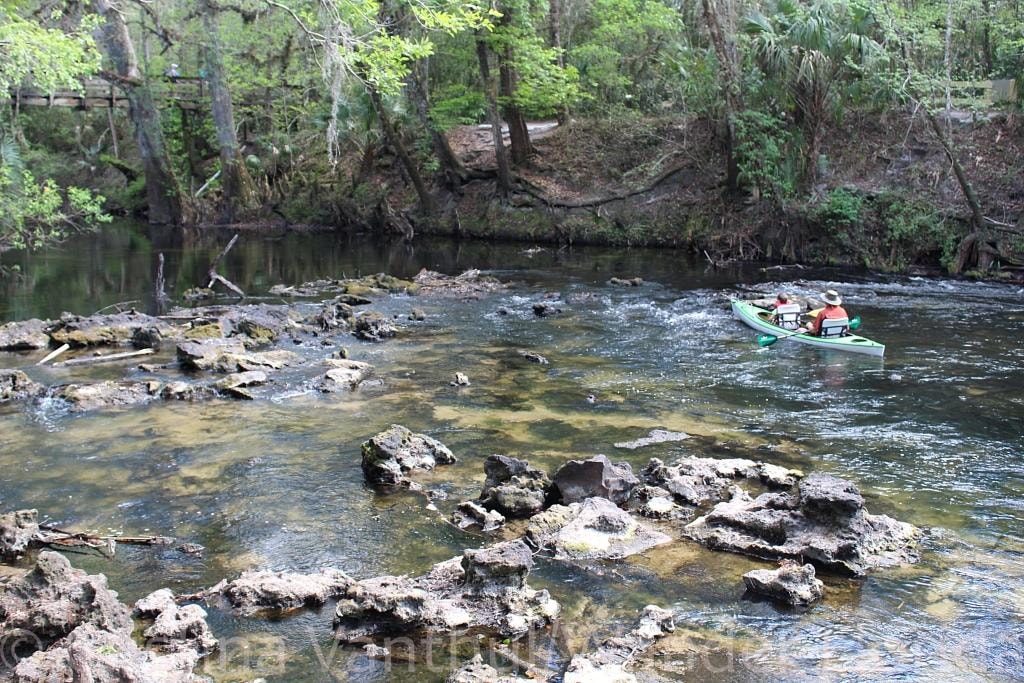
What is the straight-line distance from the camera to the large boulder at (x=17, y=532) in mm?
7375

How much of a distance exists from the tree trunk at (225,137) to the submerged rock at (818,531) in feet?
95.8

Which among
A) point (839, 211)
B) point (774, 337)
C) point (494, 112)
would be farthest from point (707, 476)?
point (494, 112)

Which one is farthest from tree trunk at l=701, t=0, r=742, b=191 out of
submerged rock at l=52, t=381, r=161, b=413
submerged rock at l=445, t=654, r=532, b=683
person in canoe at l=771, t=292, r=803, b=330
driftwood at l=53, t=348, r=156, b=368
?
submerged rock at l=445, t=654, r=532, b=683

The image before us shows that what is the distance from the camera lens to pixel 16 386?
1231cm

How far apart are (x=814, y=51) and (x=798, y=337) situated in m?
10.9

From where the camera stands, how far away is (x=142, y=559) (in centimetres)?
738

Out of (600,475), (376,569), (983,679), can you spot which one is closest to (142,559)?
(376,569)

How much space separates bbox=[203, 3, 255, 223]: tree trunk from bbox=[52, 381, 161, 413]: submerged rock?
22525 millimetres

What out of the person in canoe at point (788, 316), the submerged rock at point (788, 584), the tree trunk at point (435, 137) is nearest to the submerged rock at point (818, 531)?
the submerged rock at point (788, 584)

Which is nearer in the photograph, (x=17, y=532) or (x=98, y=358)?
(x=17, y=532)

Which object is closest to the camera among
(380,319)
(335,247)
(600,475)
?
(600,475)

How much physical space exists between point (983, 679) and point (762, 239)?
21412 millimetres

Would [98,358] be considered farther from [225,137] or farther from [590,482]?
[225,137]

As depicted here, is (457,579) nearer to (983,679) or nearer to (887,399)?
(983,679)
